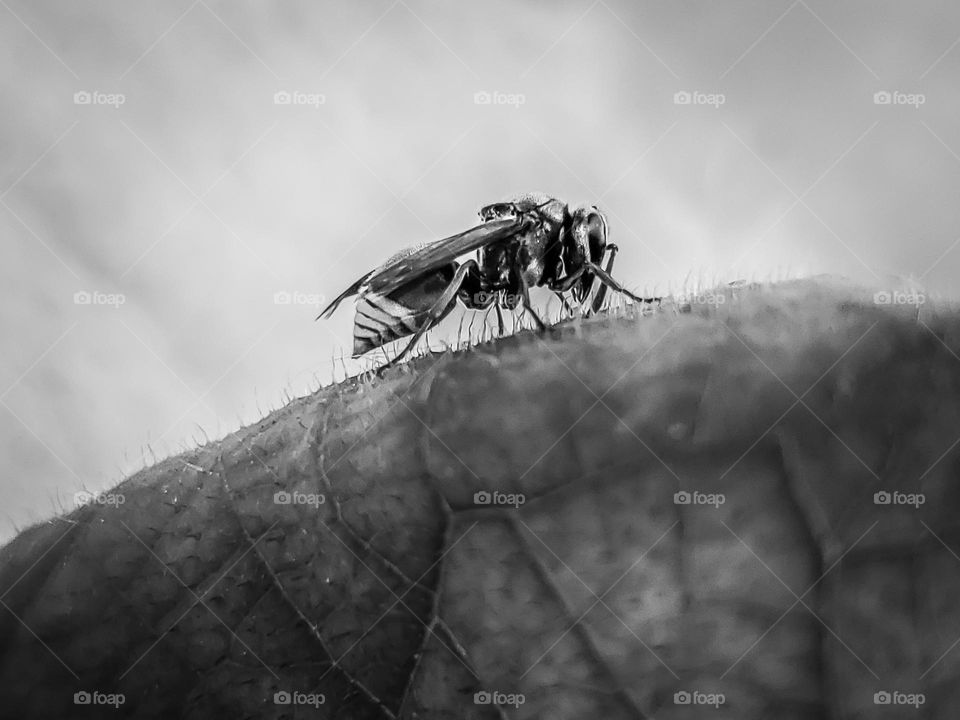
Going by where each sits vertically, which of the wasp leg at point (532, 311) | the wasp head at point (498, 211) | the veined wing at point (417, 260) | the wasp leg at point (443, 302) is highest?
the wasp head at point (498, 211)

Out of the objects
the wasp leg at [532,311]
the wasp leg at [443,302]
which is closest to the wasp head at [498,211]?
the wasp leg at [443,302]

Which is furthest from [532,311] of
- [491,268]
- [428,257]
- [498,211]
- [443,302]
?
[498,211]

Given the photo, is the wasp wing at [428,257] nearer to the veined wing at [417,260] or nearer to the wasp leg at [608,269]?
the veined wing at [417,260]

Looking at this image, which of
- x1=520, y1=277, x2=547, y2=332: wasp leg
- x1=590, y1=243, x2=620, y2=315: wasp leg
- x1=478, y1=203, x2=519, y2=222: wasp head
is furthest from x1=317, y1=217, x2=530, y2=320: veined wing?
x1=520, y1=277, x2=547, y2=332: wasp leg

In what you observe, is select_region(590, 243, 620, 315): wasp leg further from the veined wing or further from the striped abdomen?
the striped abdomen

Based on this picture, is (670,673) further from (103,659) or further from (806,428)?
(103,659)

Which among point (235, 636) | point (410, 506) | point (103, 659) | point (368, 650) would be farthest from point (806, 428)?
point (103, 659)

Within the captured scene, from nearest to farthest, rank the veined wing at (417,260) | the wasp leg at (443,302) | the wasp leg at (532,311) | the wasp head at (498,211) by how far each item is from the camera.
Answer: the wasp leg at (532,311), the wasp leg at (443,302), the veined wing at (417,260), the wasp head at (498,211)
